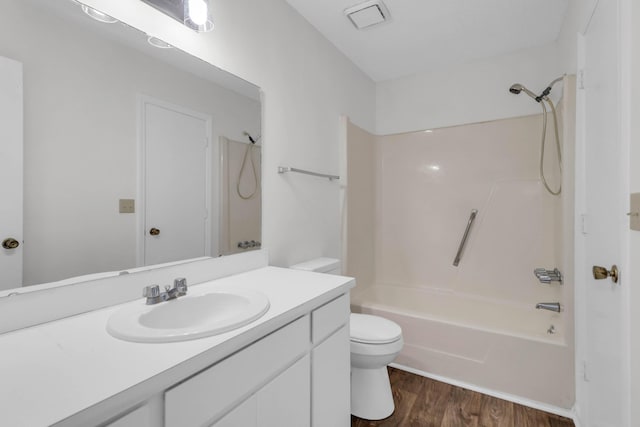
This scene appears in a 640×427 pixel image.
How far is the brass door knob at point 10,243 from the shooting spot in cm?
84

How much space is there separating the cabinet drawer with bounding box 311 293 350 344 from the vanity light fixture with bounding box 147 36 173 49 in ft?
3.94

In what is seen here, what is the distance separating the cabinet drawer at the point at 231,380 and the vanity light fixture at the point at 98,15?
1.18 meters

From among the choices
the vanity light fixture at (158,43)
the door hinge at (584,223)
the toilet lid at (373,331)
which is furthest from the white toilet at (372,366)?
the vanity light fixture at (158,43)

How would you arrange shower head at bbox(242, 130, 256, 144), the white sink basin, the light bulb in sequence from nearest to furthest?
the white sink basin → the light bulb → shower head at bbox(242, 130, 256, 144)

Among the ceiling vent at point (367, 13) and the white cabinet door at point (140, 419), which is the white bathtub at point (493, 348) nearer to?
the white cabinet door at point (140, 419)

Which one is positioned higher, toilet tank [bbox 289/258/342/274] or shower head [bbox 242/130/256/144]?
shower head [bbox 242/130/256/144]

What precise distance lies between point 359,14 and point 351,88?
→ 69 centimetres

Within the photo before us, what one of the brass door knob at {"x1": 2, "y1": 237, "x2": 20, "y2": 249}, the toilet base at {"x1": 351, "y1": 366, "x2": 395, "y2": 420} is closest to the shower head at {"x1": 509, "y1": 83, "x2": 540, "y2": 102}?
the toilet base at {"x1": 351, "y1": 366, "x2": 395, "y2": 420}

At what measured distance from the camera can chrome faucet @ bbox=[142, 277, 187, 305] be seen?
1024mm

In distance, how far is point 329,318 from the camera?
121 centimetres

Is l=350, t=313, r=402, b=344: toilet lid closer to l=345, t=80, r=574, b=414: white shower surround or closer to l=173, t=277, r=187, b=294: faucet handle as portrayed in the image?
l=345, t=80, r=574, b=414: white shower surround

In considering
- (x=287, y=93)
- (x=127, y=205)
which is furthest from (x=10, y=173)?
(x=287, y=93)

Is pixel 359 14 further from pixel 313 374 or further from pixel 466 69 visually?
pixel 313 374

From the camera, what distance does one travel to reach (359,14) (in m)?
1.92
